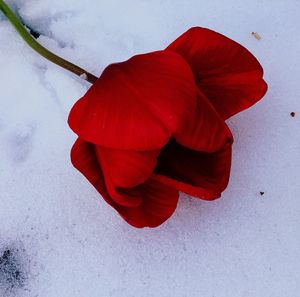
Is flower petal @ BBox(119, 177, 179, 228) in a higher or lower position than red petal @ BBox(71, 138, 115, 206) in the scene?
lower

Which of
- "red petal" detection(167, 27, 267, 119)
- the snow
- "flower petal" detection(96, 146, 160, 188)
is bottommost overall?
the snow

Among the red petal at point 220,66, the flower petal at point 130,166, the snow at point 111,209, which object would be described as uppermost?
the red petal at point 220,66

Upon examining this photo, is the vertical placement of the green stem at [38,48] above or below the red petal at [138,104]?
below

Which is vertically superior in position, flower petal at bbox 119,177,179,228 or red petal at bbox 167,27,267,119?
red petal at bbox 167,27,267,119

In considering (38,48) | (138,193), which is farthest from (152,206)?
(38,48)

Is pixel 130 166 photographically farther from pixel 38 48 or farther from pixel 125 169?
pixel 38 48
